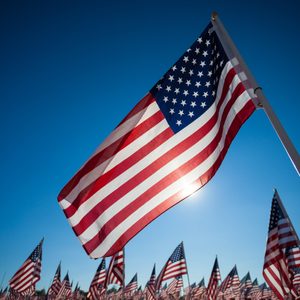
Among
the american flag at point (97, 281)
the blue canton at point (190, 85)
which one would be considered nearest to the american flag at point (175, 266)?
the american flag at point (97, 281)

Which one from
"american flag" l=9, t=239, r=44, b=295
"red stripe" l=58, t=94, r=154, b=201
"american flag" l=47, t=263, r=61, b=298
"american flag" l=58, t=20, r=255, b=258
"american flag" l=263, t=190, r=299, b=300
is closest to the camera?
"american flag" l=58, t=20, r=255, b=258

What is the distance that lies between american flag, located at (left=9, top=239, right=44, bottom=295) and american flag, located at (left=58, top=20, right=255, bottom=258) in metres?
20.1

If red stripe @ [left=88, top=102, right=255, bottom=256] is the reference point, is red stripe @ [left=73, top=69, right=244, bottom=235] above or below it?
above

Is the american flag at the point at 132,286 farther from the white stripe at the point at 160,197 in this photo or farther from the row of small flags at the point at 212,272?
the white stripe at the point at 160,197

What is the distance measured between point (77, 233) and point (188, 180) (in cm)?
200

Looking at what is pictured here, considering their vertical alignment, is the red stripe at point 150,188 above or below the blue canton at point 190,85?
below

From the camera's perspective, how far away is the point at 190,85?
15.3 ft

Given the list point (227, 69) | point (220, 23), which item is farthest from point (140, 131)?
point (220, 23)

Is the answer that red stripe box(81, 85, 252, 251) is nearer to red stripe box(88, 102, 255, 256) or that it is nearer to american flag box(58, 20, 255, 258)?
american flag box(58, 20, 255, 258)

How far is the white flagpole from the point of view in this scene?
9.90 ft

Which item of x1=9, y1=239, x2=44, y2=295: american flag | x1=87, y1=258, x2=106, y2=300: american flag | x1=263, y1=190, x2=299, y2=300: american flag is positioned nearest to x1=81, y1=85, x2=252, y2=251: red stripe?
x1=263, y1=190, x2=299, y2=300: american flag

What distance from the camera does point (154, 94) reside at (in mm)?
4762

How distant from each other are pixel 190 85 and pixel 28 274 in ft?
75.6

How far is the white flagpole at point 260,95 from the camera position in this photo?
302 cm
